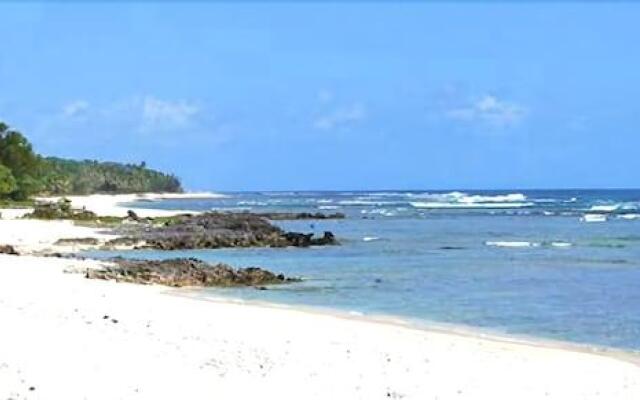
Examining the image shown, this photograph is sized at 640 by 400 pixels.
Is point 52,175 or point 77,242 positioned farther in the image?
point 52,175

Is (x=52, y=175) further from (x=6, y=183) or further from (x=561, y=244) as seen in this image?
A: (x=561, y=244)

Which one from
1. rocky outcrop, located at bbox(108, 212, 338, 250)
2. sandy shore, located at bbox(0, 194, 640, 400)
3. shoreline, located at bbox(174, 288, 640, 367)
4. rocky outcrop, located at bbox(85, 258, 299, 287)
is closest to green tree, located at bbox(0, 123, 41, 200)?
rocky outcrop, located at bbox(108, 212, 338, 250)

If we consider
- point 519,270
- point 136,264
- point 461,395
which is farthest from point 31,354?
point 519,270

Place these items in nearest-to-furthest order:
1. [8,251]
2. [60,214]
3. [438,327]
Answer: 1. [438,327]
2. [8,251]
3. [60,214]

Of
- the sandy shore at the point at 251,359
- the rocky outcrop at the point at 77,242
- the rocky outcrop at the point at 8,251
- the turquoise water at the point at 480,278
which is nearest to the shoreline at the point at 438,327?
the sandy shore at the point at 251,359

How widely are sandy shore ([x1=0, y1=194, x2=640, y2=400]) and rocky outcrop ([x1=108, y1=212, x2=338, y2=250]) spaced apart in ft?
84.1

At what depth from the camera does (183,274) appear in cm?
2731

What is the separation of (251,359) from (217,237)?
33.4 meters

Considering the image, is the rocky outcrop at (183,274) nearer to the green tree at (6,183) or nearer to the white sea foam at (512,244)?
the white sea foam at (512,244)

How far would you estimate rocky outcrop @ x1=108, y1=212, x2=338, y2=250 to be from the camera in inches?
1727

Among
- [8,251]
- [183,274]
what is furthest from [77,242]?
[183,274]

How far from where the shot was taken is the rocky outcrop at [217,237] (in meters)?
43.9

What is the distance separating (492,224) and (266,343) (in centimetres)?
5958

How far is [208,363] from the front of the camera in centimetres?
1194
